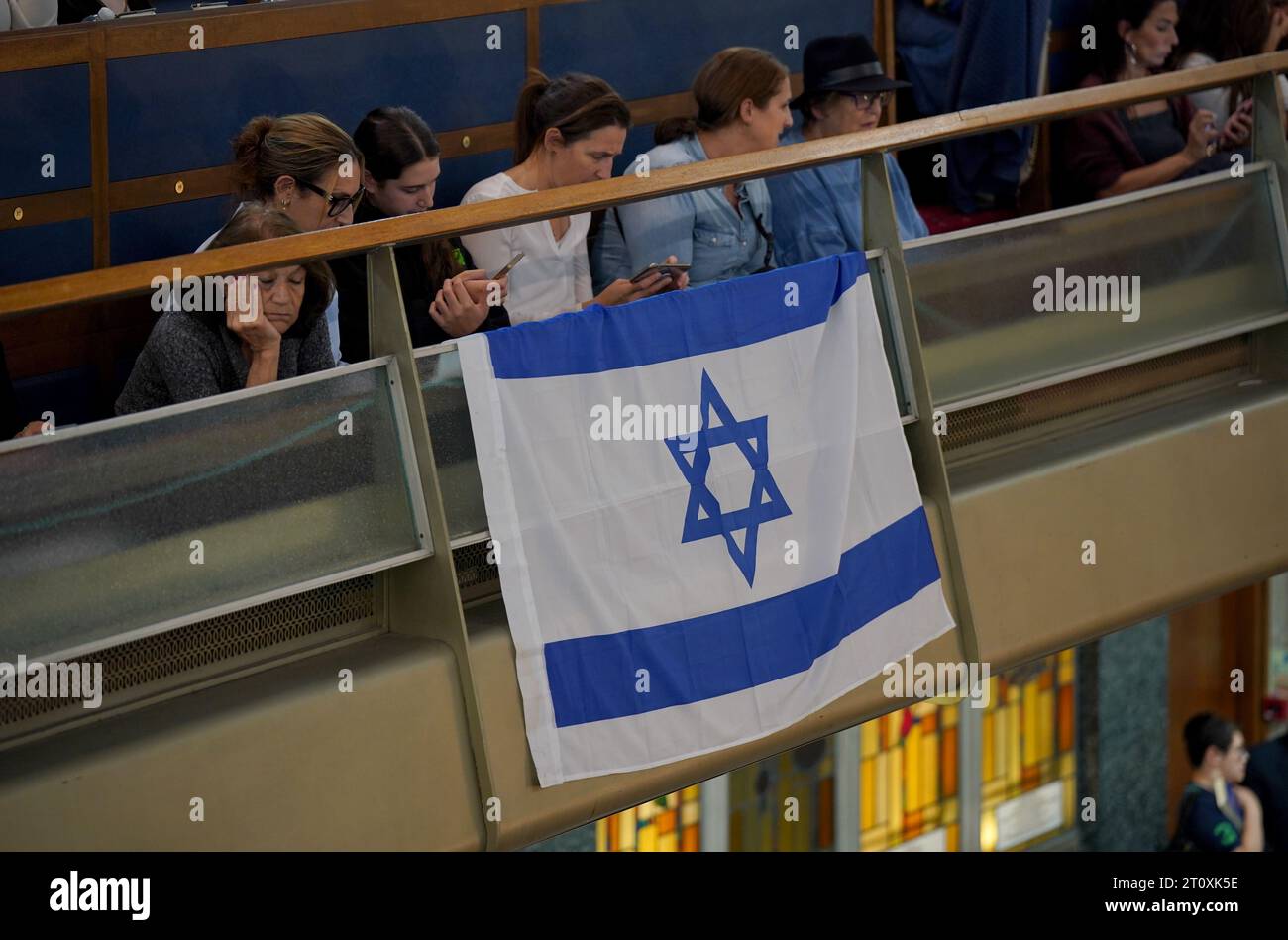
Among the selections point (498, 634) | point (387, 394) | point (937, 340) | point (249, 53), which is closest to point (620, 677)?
point (498, 634)

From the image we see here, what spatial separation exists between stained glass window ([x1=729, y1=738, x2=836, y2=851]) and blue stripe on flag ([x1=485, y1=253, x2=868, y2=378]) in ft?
14.1

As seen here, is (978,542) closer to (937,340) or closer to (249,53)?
(937,340)

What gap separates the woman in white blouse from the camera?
12.0 feet

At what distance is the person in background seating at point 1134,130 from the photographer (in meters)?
4.84

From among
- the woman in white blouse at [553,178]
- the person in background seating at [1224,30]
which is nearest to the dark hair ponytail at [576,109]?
the woman in white blouse at [553,178]

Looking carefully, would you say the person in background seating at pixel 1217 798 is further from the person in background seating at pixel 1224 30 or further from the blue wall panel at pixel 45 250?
the blue wall panel at pixel 45 250

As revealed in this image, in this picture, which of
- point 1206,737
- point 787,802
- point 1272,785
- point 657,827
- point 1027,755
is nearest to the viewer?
point 1206,737

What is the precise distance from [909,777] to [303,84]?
203 inches

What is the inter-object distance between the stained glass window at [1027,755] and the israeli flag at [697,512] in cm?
496

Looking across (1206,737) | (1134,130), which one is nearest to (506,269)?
(1134,130)

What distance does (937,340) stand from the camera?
392 cm

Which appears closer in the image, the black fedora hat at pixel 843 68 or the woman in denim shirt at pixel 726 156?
the woman in denim shirt at pixel 726 156

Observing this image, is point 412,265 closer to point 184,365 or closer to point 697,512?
point 184,365

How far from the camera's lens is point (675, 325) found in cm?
338
